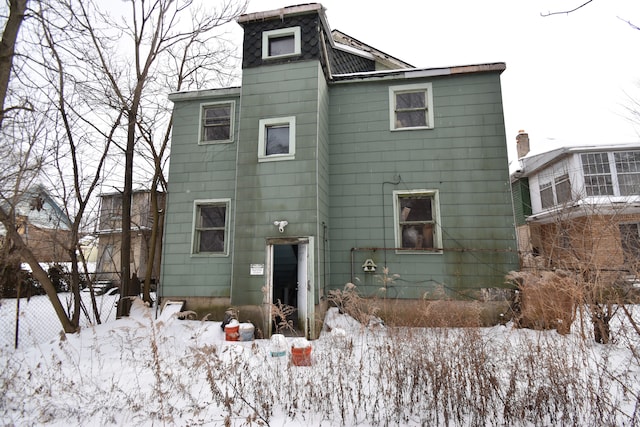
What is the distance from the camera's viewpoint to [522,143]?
704 inches

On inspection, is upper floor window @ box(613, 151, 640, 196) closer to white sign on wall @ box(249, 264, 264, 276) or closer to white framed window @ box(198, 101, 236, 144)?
white sign on wall @ box(249, 264, 264, 276)

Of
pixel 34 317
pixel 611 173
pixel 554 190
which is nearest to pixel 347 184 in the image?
pixel 34 317

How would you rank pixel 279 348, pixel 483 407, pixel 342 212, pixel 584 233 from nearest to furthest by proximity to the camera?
pixel 483 407 → pixel 279 348 → pixel 584 233 → pixel 342 212

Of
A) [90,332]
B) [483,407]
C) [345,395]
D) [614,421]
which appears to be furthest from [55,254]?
[614,421]

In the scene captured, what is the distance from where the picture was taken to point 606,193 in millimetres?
13000

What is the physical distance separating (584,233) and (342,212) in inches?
195

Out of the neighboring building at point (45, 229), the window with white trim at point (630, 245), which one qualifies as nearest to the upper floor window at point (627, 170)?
the window with white trim at point (630, 245)

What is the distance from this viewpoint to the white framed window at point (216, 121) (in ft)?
30.3

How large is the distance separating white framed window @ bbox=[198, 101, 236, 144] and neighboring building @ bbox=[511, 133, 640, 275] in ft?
27.1

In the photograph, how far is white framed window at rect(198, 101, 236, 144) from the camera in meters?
9.23

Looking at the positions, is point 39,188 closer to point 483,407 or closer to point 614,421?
point 483,407

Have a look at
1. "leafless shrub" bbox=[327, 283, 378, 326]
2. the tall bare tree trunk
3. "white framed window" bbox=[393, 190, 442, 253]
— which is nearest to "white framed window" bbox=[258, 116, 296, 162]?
"white framed window" bbox=[393, 190, 442, 253]

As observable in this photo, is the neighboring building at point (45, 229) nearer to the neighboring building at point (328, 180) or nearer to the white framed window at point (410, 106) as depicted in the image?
the neighboring building at point (328, 180)

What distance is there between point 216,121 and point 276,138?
2.38 m
